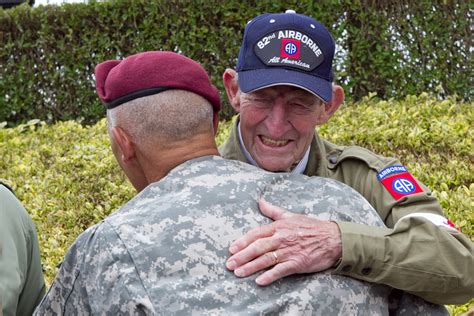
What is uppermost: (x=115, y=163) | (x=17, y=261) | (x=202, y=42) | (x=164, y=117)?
(x=164, y=117)

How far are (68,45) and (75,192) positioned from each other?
299 centimetres

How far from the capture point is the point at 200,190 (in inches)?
98.3

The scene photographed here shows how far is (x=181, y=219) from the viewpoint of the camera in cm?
243

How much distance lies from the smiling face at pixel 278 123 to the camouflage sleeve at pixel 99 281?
996 mm

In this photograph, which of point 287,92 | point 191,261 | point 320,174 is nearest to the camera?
point 191,261

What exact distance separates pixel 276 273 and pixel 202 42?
652 cm

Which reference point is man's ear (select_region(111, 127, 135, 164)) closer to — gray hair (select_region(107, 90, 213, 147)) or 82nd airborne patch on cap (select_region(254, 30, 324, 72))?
gray hair (select_region(107, 90, 213, 147))

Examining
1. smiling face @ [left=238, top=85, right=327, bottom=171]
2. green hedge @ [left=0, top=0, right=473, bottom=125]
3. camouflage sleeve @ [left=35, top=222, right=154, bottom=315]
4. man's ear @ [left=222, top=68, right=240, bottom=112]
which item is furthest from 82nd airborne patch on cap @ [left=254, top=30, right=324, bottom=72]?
green hedge @ [left=0, top=0, right=473, bottom=125]

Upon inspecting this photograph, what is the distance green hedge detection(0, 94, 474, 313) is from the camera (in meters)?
5.86

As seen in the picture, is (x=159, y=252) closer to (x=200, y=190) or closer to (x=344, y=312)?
(x=200, y=190)

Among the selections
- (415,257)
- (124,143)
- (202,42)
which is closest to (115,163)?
(202,42)

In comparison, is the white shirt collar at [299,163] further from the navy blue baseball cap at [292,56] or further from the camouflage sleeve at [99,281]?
the camouflage sleeve at [99,281]

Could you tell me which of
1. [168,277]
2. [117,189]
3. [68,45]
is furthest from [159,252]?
[68,45]

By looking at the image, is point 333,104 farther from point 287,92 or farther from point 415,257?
point 415,257
